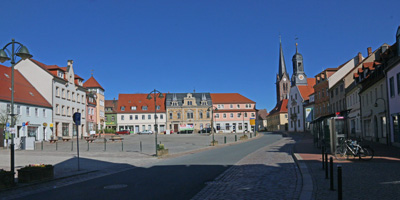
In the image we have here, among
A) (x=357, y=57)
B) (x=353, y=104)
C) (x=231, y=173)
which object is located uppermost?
(x=357, y=57)

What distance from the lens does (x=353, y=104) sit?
43.2 meters

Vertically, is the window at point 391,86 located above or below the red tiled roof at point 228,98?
below

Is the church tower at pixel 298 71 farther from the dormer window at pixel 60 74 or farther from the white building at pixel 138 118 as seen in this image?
the dormer window at pixel 60 74

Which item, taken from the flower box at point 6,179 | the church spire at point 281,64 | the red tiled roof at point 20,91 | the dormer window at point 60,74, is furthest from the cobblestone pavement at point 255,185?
the church spire at point 281,64

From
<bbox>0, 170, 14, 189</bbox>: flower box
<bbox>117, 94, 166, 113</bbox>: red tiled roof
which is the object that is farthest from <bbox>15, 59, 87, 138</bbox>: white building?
<bbox>0, 170, 14, 189</bbox>: flower box

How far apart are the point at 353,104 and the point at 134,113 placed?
2592 inches

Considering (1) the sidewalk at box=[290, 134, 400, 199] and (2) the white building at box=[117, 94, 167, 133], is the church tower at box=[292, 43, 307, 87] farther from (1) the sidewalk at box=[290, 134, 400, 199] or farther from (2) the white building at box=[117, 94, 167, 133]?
(1) the sidewalk at box=[290, 134, 400, 199]

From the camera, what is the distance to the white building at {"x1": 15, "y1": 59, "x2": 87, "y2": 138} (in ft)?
171

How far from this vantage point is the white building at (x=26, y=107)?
4288 cm

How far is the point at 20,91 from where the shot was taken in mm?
46406

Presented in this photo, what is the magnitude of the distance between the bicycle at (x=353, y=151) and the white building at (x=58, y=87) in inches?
1766

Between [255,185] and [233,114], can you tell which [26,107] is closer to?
[255,185]

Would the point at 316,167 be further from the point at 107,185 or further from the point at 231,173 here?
the point at 107,185

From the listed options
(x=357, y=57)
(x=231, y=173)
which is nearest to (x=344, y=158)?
(x=231, y=173)
